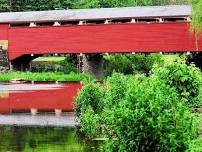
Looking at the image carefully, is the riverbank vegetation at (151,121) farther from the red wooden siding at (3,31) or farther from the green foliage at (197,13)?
the red wooden siding at (3,31)

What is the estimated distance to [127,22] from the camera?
3916cm

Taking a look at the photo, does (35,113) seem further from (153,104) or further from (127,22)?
(153,104)

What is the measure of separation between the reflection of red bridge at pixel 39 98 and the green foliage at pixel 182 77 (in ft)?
47.7

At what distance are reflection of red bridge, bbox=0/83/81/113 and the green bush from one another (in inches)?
815

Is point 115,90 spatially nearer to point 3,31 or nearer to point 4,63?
point 3,31

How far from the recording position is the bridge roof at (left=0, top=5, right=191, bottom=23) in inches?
1517

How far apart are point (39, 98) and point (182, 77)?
19.6 meters

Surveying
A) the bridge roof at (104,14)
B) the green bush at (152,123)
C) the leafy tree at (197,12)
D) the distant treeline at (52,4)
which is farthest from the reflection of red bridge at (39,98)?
the distant treeline at (52,4)

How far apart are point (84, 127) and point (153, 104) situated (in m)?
10.9

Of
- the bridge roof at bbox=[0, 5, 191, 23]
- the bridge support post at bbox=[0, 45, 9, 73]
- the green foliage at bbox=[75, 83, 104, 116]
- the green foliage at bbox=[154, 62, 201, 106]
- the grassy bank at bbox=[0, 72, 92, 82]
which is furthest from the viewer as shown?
the bridge support post at bbox=[0, 45, 9, 73]

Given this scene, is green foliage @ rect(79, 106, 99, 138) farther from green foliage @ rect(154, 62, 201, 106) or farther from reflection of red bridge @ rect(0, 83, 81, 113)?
reflection of red bridge @ rect(0, 83, 81, 113)

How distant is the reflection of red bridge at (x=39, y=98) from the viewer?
103 ft

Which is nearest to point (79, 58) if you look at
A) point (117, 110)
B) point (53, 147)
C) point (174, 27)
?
point (174, 27)

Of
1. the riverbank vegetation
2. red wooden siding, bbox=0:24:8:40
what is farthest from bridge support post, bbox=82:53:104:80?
the riverbank vegetation
